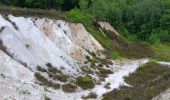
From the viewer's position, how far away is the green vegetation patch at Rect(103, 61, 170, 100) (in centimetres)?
4506

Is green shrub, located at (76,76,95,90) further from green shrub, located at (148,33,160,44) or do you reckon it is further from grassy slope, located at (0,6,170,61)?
green shrub, located at (148,33,160,44)

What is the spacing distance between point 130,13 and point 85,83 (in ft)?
251

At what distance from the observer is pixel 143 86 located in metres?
51.4

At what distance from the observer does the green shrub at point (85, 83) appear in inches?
2077

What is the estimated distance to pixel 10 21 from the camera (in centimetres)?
5969

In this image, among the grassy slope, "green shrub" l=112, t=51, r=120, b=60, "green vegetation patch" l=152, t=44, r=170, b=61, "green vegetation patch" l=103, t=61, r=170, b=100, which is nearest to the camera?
"green vegetation patch" l=103, t=61, r=170, b=100

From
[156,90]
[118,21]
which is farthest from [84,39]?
[118,21]

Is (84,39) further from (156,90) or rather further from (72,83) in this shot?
(156,90)

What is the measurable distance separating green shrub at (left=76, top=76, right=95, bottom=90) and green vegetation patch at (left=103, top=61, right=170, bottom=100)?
3.69 m

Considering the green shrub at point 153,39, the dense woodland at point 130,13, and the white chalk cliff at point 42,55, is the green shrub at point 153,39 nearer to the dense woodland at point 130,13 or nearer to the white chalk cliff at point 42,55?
the dense woodland at point 130,13

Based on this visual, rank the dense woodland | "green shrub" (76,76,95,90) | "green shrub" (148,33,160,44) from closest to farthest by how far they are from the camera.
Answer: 1. "green shrub" (76,76,95,90)
2. "green shrub" (148,33,160,44)
3. the dense woodland

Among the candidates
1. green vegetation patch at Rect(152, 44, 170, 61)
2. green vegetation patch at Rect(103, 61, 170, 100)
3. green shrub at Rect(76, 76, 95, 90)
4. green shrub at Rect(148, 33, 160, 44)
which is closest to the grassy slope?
green vegetation patch at Rect(152, 44, 170, 61)

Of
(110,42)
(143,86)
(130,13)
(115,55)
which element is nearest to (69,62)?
(143,86)

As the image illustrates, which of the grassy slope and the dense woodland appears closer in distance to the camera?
the grassy slope
